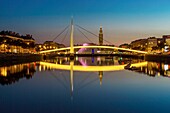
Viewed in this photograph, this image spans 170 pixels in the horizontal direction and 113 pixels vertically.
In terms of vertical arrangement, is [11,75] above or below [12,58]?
below

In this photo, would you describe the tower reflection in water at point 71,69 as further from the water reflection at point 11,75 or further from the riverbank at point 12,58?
the riverbank at point 12,58

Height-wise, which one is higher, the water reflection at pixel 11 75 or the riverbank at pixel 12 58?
the riverbank at pixel 12 58

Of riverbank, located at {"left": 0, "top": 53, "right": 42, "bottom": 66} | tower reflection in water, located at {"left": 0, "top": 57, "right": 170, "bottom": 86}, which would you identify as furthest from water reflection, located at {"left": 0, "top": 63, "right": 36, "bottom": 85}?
riverbank, located at {"left": 0, "top": 53, "right": 42, "bottom": 66}

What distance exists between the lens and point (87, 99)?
27.0ft

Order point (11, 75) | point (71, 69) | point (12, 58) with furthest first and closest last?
point (12, 58) < point (71, 69) < point (11, 75)

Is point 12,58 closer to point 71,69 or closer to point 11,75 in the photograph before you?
point 71,69

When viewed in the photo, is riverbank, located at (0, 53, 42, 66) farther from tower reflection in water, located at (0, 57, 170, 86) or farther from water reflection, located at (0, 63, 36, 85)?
water reflection, located at (0, 63, 36, 85)

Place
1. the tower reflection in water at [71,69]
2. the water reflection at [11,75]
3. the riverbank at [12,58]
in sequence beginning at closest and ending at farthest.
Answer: the water reflection at [11,75] → the tower reflection in water at [71,69] → the riverbank at [12,58]

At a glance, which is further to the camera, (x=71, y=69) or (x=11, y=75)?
(x=71, y=69)

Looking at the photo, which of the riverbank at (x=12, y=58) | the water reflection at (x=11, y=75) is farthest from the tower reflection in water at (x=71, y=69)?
the riverbank at (x=12, y=58)

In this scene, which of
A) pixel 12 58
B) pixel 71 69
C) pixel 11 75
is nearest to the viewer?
pixel 11 75

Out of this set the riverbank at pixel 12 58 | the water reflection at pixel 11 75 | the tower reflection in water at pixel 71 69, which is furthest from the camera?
the riverbank at pixel 12 58

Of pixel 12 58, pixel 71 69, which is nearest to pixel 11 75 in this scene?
pixel 71 69

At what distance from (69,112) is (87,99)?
5.60ft
